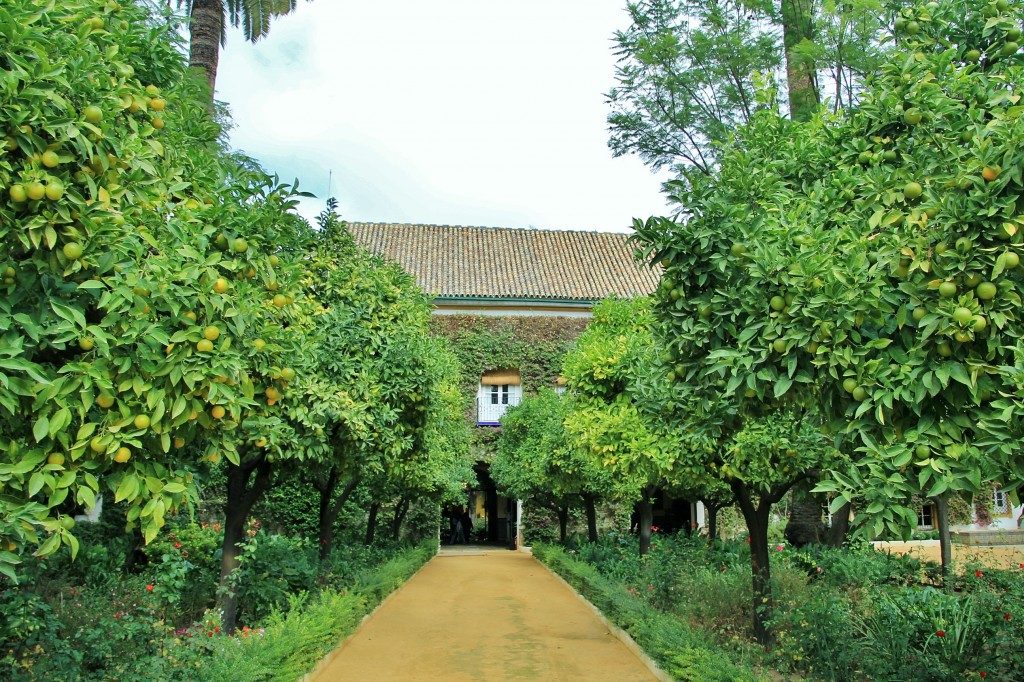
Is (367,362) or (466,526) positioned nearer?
(367,362)

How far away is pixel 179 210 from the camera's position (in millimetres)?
3979

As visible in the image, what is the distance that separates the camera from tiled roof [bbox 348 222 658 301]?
26859 millimetres

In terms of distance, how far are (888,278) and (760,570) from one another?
17.0ft

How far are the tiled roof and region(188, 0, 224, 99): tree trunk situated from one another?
13969mm

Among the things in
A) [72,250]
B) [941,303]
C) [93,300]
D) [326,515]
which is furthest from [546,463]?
[72,250]

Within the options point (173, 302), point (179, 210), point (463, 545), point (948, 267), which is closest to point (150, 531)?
point (173, 302)

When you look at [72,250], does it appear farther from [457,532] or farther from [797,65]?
[457,532]

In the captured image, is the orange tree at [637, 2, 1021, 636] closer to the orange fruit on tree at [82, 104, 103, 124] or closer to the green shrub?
the green shrub

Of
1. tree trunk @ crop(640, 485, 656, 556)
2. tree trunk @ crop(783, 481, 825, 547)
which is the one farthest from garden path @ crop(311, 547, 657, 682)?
tree trunk @ crop(783, 481, 825, 547)

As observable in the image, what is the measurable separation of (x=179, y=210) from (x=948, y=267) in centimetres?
394

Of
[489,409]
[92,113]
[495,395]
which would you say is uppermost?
[495,395]

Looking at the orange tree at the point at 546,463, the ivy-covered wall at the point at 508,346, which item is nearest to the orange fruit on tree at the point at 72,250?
the orange tree at the point at 546,463

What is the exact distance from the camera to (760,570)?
8.17 meters

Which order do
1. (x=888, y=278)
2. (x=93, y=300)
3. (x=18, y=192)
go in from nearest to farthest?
(x=18, y=192)
(x=93, y=300)
(x=888, y=278)
